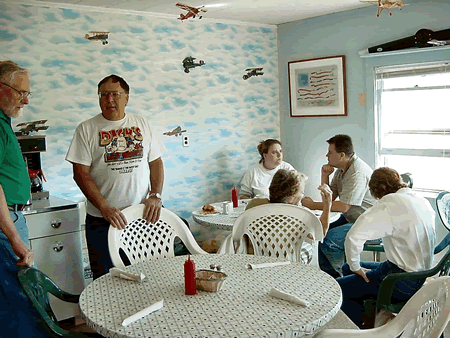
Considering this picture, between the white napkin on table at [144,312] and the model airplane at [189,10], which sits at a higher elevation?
the model airplane at [189,10]

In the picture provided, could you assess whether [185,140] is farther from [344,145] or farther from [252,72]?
[344,145]

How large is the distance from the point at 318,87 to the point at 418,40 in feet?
3.89

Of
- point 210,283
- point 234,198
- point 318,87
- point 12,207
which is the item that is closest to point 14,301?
point 12,207

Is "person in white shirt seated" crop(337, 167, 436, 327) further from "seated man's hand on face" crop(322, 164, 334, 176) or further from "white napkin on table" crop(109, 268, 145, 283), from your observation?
"seated man's hand on face" crop(322, 164, 334, 176)

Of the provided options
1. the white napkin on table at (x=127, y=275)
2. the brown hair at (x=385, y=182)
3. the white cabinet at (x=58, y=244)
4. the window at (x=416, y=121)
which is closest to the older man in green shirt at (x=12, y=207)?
the white napkin on table at (x=127, y=275)

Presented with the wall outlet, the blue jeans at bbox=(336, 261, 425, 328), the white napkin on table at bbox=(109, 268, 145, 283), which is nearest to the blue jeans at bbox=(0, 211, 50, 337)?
Answer: the white napkin on table at bbox=(109, 268, 145, 283)

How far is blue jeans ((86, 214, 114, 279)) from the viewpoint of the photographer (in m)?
2.92

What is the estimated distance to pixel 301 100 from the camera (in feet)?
17.5

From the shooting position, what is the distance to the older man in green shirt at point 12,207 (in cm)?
224

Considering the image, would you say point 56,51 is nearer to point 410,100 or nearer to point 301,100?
point 301,100

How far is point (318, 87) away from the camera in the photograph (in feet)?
16.9

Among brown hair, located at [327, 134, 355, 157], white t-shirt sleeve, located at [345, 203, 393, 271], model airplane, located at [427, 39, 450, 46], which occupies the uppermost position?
model airplane, located at [427, 39, 450, 46]

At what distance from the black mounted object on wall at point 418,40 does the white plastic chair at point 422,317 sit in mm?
3028

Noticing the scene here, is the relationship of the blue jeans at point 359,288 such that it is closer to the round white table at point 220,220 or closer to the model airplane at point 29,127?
the round white table at point 220,220
